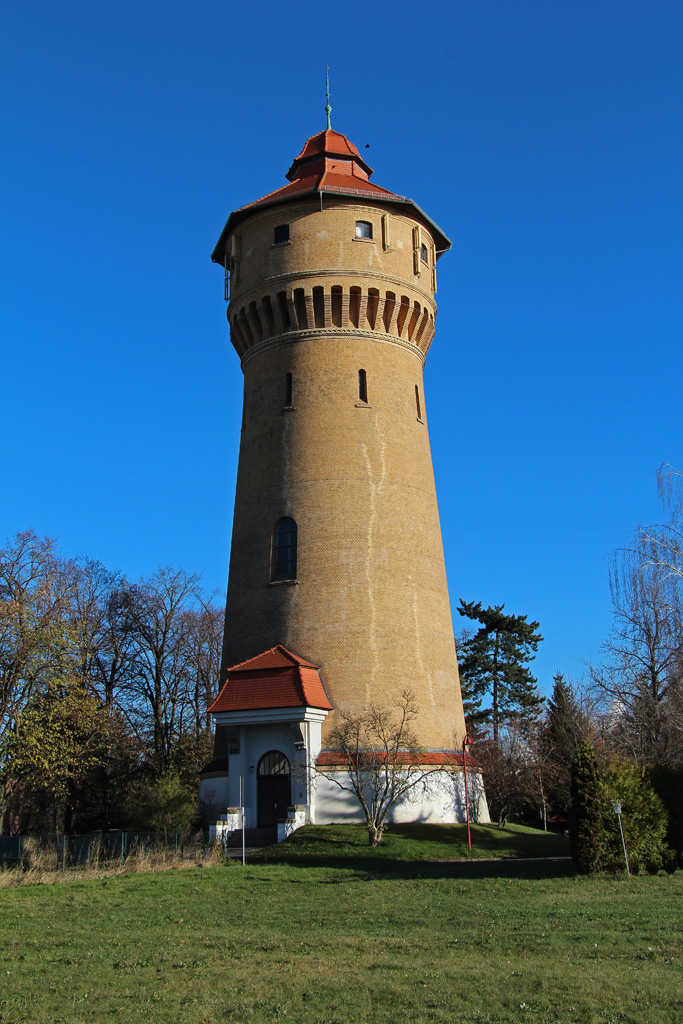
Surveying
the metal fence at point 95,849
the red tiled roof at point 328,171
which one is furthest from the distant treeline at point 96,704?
the red tiled roof at point 328,171

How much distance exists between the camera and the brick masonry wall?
27438 millimetres

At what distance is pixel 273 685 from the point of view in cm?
2609

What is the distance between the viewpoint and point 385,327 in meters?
30.9

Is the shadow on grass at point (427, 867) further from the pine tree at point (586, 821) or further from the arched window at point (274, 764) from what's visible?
the arched window at point (274, 764)

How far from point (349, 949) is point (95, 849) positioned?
Answer: 1363 cm

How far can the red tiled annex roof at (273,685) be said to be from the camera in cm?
2553

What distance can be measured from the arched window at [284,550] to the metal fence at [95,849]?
7.68 metres

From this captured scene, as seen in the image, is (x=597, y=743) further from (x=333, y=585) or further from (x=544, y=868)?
(x=544, y=868)

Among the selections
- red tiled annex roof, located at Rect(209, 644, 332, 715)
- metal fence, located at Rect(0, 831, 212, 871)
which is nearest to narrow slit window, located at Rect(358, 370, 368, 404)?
red tiled annex roof, located at Rect(209, 644, 332, 715)

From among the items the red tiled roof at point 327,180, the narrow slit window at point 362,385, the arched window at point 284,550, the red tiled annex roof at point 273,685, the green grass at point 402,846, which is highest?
the red tiled roof at point 327,180

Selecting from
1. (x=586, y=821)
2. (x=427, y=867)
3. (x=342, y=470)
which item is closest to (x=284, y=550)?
(x=342, y=470)

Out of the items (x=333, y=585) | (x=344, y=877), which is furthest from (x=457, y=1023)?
(x=333, y=585)

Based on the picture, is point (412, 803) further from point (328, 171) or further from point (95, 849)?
point (328, 171)

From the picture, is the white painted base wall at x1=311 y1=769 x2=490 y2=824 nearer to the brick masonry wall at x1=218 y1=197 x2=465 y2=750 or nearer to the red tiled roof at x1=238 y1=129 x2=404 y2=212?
the brick masonry wall at x1=218 y1=197 x2=465 y2=750
